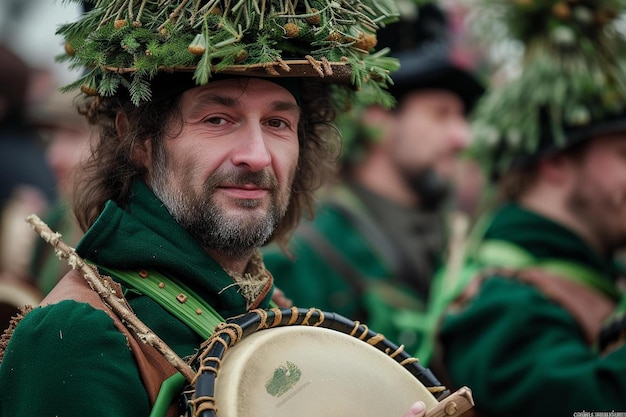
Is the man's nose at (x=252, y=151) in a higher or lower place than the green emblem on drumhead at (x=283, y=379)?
higher

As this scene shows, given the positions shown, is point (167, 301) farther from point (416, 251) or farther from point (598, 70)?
point (416, 251)

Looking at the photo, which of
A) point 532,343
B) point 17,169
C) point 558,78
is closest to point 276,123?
point 532,343

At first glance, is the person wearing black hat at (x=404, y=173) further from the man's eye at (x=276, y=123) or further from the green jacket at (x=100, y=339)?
the green jacket at (x=100, y=339)

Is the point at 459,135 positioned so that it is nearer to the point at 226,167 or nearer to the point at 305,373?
the point at 226,167

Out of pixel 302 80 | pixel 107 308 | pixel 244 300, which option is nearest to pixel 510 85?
pixel 302 80

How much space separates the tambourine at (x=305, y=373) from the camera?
2693mm

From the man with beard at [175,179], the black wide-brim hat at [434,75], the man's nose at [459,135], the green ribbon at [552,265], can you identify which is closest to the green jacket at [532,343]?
the green ribbon at [552,265]

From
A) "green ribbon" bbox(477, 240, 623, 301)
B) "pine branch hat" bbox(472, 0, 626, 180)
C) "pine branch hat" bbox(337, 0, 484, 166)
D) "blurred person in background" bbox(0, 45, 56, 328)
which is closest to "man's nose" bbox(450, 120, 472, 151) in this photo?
"pine branch hat" bbox(337, 0, 484, 166)

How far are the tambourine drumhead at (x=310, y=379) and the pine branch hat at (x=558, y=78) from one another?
3.17 metres

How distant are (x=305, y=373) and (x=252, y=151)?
2.22ft

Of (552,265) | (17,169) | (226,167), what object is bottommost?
(552,265)

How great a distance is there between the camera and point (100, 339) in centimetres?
279

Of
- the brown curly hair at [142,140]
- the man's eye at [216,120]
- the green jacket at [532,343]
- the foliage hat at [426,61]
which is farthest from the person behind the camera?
the foliage hat at [426,61]

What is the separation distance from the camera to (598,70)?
5.89 metres
